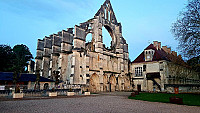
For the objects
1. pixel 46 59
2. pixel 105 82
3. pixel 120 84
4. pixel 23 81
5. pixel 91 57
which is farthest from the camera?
pixel 120 84

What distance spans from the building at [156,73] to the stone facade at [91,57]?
3.27 meters

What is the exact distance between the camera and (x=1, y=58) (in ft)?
141

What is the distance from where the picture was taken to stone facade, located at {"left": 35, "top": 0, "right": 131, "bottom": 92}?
3138cm

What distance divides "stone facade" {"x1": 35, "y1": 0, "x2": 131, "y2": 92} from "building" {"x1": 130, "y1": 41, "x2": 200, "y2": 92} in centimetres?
327

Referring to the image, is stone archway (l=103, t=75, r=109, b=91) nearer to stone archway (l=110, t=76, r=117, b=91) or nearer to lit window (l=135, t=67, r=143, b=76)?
stone archway (l=110, t=76, r=117, b=91)

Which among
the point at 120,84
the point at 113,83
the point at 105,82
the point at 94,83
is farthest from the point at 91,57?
the point at 120,84

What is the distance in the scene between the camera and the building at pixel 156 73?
3494cm

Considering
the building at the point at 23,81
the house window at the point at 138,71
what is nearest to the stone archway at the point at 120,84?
the house window at the point at 138,71

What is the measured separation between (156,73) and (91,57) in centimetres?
1563

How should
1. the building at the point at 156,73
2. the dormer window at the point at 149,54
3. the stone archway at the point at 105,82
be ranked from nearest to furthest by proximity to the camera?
the building at the point at 156,73 → the stone archway at the point at 105,82 → the dormer window at the point at 149,54

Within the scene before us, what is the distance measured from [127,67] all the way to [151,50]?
8.09m

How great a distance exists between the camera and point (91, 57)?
33938mm

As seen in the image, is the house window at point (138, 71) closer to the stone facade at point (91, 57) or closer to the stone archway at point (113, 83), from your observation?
the stone facade at point (91, 57)

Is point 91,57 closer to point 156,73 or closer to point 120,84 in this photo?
point 120,84
